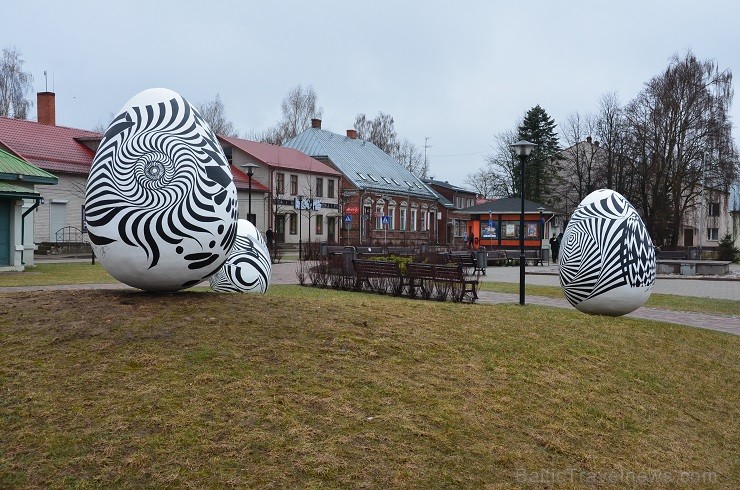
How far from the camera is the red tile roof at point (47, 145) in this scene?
38406 millimetres

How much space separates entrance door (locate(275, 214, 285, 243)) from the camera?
53156 millimetres

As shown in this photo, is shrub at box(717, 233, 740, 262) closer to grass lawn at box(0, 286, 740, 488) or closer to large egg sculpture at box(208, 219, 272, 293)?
large egg sculpture at box(208, 219, 272, 293)

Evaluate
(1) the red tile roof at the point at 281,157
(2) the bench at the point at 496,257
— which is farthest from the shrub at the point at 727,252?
(1) the red tile roof at the point at 281,157

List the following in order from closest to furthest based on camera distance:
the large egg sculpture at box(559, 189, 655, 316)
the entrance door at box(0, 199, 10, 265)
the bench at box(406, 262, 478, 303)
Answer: the large egg sculpture at box(559, 189, 655, 316) → the bench at box(406, 262, 478, 303) → the entrance door at box(0, 199, 10, 265)

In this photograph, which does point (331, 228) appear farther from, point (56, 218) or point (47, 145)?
point (56, 218)

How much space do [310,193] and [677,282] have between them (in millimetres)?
33120

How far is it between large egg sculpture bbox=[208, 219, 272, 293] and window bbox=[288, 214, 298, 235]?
135 ft

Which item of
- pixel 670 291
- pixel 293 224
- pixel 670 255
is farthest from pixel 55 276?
pixel 293 224

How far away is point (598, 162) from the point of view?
196 ft

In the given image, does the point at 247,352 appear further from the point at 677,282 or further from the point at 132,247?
the point at 677,282

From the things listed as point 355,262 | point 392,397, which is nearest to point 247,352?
point 392,397

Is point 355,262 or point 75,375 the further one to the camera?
point 355,262

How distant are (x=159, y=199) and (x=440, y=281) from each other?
34.4ft

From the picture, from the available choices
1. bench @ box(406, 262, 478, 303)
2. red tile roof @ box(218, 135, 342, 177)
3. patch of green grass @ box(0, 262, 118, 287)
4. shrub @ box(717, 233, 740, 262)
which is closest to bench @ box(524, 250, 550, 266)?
shrub @ box(717, 233, 740, 262)
